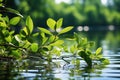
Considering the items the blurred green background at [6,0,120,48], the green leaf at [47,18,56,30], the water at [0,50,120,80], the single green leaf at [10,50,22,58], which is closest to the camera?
the water at [0,50,120,80]

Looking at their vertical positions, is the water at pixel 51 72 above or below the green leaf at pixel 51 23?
below

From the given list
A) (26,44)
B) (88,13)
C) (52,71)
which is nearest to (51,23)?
(26,44)

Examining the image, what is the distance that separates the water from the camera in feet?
22.9

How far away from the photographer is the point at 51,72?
777cm

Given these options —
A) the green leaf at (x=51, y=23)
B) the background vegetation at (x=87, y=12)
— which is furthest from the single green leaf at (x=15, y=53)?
the background vegetation at (x=87, y=12)

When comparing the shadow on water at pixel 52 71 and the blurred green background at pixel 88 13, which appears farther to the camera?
the blurred green background at pixel 88 13

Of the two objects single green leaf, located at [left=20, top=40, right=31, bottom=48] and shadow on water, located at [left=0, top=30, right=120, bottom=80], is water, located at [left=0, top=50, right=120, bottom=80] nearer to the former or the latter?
shadow on water, located at [left=0, top=30, right=120, bottom=80]

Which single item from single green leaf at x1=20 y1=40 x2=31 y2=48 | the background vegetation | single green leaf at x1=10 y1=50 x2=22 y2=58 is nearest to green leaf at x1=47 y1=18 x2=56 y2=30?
single green leaf at x1=20 y1=40 x2=31 y2=48

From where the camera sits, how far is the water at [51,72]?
6977mm

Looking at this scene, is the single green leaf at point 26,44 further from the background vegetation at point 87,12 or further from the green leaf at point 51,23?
the background vegetation at point 87,12

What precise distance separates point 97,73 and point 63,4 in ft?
325

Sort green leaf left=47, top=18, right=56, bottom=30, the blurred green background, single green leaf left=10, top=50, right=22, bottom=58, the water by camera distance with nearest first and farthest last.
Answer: the water → green leaf left=47, top=18, right=56, bottom=30 → single green leaf left=10, top=50, right=22, bottom=58 → the blurred green background

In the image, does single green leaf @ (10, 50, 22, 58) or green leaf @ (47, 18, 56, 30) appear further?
single green leaf @ (10, 50, 22, 58)

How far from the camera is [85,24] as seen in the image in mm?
105375
